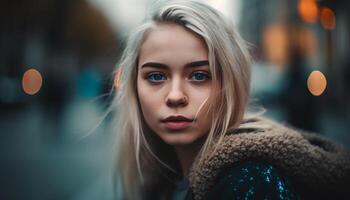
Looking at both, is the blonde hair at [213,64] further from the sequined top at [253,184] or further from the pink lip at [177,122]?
the sequined top at [253,184]

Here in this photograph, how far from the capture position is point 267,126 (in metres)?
1.85

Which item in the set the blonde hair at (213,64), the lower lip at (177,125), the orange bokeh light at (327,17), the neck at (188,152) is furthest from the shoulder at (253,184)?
the orange bokeh light at (327,17)

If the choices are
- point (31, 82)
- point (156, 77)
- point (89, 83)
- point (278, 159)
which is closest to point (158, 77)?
point (156, 77)

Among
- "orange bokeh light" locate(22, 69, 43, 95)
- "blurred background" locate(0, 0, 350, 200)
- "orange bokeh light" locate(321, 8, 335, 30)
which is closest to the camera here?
"blurred background" locate(0, 0, 350, 200)

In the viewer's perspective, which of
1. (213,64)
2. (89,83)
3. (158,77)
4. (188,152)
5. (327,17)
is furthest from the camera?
(327,17)

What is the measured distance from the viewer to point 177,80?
1.85 meters

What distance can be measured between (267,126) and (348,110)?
1891cm

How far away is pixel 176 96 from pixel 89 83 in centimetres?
1169

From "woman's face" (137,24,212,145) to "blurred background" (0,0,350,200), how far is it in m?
0.30

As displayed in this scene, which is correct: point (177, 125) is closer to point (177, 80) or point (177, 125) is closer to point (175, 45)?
point (177, 80)

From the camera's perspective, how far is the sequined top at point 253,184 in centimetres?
147

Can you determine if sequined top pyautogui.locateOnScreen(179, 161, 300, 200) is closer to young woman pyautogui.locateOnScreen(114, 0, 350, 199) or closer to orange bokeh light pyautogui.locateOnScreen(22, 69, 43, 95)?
young woman pyautogui.locateOnScreen(114, 0, 350, 199)

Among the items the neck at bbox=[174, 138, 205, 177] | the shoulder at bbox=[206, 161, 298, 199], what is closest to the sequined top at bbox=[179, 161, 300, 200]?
the shoulder at bbox=[206, 161, 298, 199]

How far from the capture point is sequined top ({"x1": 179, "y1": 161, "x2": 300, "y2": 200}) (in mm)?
1468
